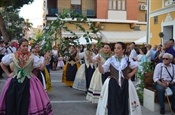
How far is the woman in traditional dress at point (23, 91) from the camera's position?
537cm

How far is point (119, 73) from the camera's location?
5.92 m

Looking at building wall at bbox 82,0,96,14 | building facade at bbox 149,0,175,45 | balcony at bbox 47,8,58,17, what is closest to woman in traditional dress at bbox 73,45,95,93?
building facade at bbox 149,0,175,45

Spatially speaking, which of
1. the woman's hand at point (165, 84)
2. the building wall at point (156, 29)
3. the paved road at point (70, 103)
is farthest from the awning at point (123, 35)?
the woman's hand at point (165, 84)

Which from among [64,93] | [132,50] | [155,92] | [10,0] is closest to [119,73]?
[155,92]

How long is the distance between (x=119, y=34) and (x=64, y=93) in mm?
23141

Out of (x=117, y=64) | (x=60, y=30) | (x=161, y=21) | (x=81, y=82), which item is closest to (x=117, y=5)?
(x=161, y=21)

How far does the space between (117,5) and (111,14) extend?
4.11 feet

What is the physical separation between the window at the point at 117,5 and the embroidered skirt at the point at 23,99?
96.0 ft

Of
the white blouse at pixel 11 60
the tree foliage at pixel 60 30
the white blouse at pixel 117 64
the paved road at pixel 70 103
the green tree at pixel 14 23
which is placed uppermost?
the green tree at pixel 14 23

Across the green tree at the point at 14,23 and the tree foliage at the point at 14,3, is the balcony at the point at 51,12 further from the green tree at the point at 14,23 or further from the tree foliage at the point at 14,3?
the tree foliage at the point at 14,3

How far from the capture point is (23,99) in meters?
5.37

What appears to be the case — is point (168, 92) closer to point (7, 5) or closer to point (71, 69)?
point (71, 69)

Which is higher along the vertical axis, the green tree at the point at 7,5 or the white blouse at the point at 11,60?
the green tree at the point at 7,5

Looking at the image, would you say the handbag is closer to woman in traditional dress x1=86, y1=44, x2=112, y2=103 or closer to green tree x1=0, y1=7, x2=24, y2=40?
woman in traditional dress x1=86, y1=44, x2=112, y2=103
